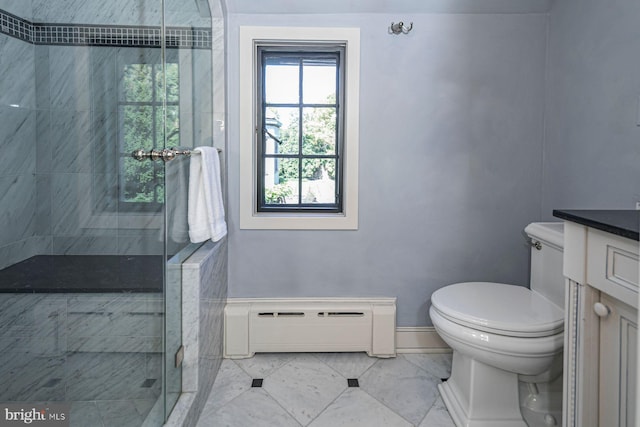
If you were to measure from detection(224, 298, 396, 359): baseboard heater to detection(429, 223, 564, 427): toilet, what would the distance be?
384 mm

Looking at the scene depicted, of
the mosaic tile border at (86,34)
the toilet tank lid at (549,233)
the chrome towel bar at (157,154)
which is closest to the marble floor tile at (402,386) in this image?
the toilet tank lid at (549,233)

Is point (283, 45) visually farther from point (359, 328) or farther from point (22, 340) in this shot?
point (22, 340)

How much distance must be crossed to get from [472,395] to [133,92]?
1671 millimetres

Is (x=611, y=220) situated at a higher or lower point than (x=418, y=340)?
higher

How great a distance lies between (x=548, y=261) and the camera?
1.54 metres

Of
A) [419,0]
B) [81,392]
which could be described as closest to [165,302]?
[81,392]

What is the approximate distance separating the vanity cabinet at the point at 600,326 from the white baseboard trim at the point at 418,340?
0.97 m

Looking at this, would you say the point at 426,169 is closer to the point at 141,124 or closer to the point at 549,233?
the point at 549,233

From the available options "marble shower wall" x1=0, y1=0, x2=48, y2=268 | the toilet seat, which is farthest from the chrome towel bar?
the toilet seat

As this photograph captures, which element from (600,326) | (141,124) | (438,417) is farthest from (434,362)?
(141,124)

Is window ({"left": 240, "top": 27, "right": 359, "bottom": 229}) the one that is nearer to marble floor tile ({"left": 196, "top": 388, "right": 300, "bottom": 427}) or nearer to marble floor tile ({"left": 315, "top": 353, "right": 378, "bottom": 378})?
marble floor tile ({"left": 315, "top": 353, "right": 378, "bottom": 378})

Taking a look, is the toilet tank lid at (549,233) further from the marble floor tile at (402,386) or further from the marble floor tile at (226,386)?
the marble floor tile at (226,386)

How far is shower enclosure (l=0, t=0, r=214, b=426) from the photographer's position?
3.60 ft

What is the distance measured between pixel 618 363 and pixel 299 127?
5.33ft
